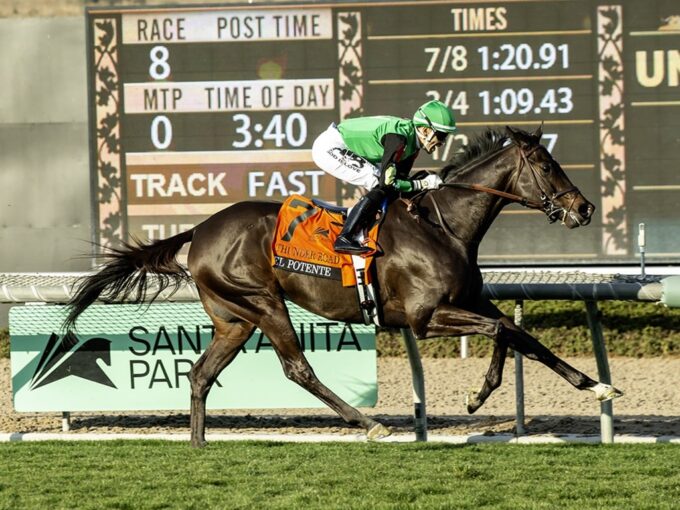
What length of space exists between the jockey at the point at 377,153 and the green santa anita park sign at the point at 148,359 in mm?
967

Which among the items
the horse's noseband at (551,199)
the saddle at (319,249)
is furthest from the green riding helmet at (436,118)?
the saddle at (319,249)

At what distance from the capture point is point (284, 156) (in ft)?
27.3

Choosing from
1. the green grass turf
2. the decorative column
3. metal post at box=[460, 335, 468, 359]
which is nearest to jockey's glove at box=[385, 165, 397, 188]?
the green grass turf

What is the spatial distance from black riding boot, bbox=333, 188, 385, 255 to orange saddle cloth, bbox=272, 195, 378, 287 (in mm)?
44

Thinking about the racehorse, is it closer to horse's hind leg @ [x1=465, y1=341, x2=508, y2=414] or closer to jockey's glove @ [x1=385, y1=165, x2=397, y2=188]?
horse's hind leg @ [x1=465, y1=341, x2=508, y2=414]

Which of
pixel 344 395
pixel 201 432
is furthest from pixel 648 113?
pixel 201 432

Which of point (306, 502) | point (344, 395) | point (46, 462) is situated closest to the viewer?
point (306, 502)

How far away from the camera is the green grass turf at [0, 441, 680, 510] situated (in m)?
3.92

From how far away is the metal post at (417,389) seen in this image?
5.58m

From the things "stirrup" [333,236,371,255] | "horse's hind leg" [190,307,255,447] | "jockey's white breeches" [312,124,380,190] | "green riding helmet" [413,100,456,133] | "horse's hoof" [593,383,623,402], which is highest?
"green riding helmet" [413,100,456,133]

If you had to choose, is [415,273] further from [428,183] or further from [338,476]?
[338,476]

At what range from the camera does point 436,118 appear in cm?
515

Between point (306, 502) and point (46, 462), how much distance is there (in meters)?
1.32

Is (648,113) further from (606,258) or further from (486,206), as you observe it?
(486,206)
